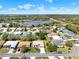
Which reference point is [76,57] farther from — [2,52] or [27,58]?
[2,52]

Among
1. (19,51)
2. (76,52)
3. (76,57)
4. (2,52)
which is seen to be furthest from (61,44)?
(2,52)

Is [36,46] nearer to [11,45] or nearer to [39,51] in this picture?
[39,51]

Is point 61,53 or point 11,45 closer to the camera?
point 61,53

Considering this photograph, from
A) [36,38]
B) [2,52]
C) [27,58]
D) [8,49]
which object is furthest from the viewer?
[36,38]

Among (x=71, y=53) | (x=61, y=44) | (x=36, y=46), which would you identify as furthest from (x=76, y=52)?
(x=36, y=46)

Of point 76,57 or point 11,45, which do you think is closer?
point 76,57

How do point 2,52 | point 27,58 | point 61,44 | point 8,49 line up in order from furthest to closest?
point 61,44
point 8,49
point 2,52
point 27,58

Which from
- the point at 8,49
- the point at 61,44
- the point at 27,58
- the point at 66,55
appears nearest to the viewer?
the point at 27,58

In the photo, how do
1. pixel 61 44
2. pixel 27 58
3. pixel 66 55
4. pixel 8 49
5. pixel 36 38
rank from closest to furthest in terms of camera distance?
1. pixel 27 58
2. pixel 66 55
3. pixel 8 49
4. pixel 61 44
5. pixel 36 38
